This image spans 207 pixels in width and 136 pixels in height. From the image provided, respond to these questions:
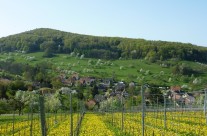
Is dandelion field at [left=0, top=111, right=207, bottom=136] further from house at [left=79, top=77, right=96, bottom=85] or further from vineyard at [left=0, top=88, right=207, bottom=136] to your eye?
house at [left=79, top=77, right=96, bottom=85]

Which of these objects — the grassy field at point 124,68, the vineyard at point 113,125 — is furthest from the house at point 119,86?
the vineyard at point 113,125

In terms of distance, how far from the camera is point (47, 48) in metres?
196

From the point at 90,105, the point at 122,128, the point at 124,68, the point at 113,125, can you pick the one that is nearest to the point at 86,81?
the point at 124,68

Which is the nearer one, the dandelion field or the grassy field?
the dandelion field

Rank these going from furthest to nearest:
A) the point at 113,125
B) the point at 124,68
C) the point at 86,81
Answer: the point at 124,68
the point at 86,81
the point at 113,125

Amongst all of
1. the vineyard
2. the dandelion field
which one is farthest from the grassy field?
Result: the dandelion field

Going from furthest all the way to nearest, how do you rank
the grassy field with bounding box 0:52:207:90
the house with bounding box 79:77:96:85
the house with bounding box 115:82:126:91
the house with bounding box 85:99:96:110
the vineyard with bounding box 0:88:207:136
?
1. the grassy field with bounding box 0:52:207:90
2. the house with bounding box 79:77:96:85
3. the house with bounding box 115:82:126:91
4. the house with bounding box 85:99:96:110
5. the vineyard with bounding box 0:88:207:136

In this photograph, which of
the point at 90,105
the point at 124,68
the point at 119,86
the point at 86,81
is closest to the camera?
the point at 90,105

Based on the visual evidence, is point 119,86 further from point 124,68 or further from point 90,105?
point 90,105

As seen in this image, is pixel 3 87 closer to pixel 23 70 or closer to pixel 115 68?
pixel 23 70

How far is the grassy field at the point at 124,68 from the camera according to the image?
5664 inches

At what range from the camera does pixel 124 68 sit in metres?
164

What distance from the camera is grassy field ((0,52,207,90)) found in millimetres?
143875

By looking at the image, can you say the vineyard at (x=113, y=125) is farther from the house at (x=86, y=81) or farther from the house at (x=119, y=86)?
the house at (x=86, y=81)
